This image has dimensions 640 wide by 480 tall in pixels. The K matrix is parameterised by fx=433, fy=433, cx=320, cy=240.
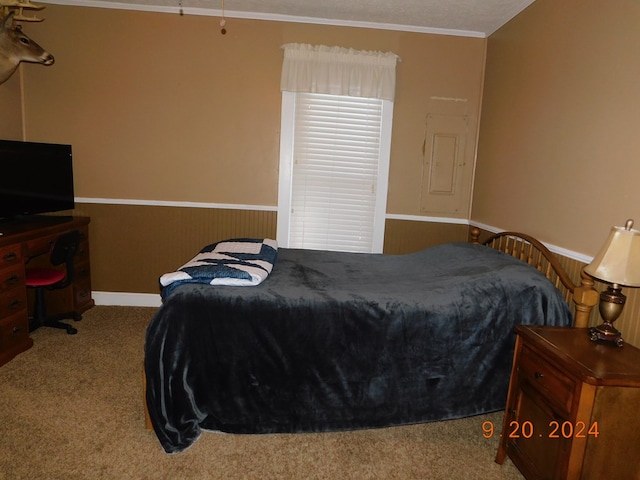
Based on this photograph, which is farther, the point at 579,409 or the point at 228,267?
the point at 228,267

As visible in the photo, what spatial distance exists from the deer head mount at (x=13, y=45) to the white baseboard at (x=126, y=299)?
2.01 m

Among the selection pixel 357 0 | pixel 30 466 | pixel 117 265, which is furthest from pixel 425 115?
pixel 30 466

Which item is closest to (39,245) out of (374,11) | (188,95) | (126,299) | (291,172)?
(126,299)

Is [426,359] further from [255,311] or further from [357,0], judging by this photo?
[357,0]

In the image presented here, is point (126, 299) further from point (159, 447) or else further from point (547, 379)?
point (547, 379)

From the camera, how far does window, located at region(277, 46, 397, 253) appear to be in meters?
4.08

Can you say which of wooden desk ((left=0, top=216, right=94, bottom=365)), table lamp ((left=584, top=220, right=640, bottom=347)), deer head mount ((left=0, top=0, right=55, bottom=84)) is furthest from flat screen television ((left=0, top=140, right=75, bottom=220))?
table lamp ((left=584, top=220, right=640, bottom=347))

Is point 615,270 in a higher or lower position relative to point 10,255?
higher

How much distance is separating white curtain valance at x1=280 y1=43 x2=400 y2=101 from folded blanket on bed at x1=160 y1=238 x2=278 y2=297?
1.71 meters

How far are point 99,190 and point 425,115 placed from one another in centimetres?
318

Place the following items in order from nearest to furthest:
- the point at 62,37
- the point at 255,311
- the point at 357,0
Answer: the point at 255,311 → the point at 357,0 → the point at 62,37

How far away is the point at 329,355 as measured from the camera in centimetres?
218

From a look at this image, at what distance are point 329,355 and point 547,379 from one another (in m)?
0.97

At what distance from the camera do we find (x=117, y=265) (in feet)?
13.8
